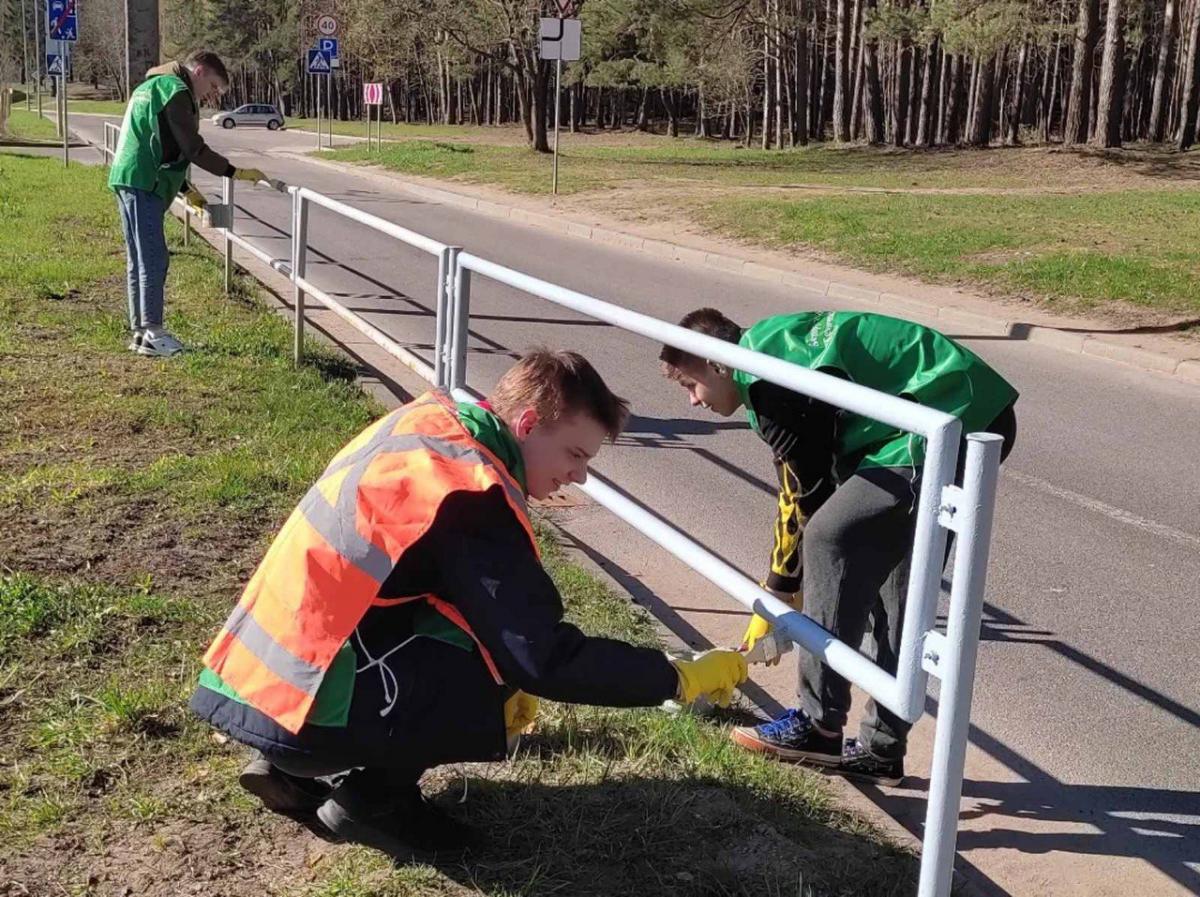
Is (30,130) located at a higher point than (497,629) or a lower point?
higher

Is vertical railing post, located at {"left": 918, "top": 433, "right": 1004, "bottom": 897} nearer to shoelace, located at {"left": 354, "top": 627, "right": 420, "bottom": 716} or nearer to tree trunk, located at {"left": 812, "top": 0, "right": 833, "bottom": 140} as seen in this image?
shoelace, located at {"left": 354, "top": 627, "right": 420, "bottom": 716}

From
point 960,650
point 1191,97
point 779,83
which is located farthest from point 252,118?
point 960,650

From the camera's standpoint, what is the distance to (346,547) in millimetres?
2572

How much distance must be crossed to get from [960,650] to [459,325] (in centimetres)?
302

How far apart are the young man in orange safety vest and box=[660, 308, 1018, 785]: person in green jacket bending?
2.03 ft

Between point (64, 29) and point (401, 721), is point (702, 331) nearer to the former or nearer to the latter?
point (401, 721)

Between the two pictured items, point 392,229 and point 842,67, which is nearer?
point 392,229

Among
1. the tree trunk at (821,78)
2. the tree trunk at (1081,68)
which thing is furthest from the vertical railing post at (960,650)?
the tree trunk at (821,78)

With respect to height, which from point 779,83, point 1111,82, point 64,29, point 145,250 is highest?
point 779,83

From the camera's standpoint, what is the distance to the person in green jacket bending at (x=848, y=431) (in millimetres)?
3195

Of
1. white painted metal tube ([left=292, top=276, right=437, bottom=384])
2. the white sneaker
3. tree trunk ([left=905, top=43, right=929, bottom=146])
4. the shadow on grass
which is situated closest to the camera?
the shadow on grass

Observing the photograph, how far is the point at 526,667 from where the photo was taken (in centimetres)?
245

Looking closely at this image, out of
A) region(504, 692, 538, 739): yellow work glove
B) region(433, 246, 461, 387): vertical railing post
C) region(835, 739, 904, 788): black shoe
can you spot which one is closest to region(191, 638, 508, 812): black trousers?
region(504, 692, 538, 739): yellow work glove

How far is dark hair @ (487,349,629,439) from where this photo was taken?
2617 mm
